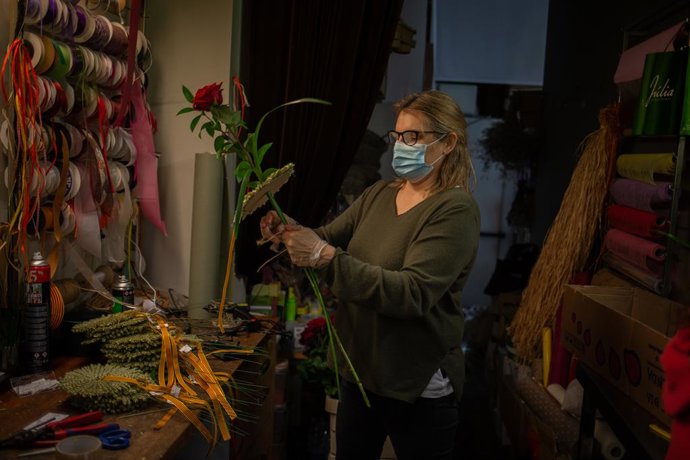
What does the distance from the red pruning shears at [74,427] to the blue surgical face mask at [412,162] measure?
993 mm

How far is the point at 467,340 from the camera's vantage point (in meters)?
5.33

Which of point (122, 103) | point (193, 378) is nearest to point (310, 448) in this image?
point (193, 378)

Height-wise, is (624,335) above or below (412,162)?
below

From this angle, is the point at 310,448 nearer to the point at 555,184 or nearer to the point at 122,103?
the point at 122,103

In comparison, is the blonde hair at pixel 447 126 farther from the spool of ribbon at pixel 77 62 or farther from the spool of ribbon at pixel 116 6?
the spool of ribbon at pixel 116 6

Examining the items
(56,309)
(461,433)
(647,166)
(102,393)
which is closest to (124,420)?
(102,393)

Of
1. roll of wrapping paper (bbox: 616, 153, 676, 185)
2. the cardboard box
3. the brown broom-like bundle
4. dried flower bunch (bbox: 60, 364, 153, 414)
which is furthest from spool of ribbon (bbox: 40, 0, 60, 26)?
the brown broom-like bundle

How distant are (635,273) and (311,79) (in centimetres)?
158

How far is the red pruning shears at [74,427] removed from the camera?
1.21m

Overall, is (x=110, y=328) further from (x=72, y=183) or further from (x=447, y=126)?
(x=447, y=126)

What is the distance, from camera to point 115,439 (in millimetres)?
1229

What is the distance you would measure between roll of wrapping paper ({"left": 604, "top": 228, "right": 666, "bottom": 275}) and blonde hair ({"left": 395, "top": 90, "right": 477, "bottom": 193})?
3.27ft

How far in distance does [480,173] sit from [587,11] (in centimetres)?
272

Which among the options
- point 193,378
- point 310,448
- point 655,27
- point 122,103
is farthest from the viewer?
point 310,448
